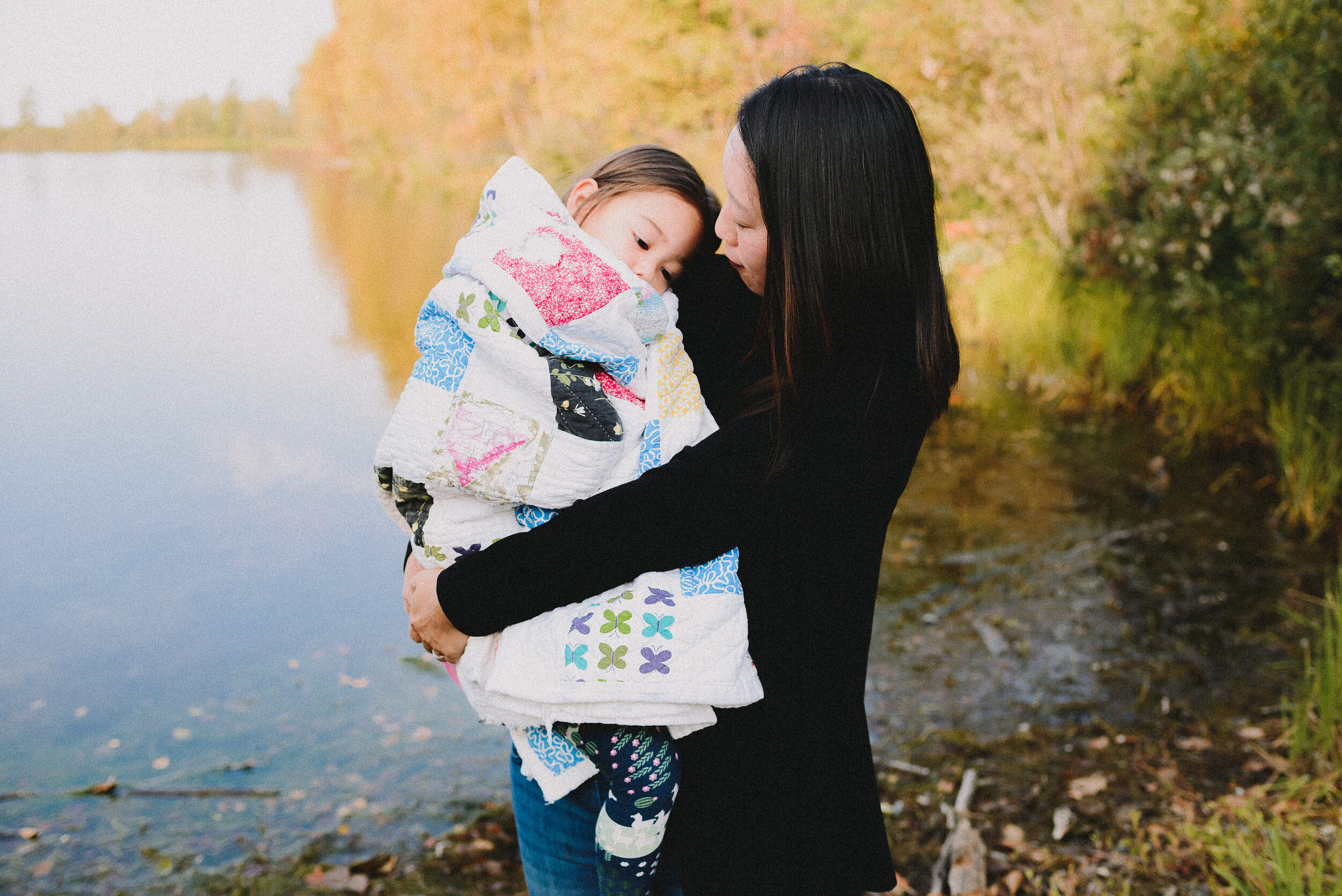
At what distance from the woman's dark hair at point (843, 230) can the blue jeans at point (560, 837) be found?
0.60 m

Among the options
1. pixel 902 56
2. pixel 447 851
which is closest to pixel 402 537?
pixel 447 851

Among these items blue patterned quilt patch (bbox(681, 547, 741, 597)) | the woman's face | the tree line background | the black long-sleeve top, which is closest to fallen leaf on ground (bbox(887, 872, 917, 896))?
the black long-sleeve top

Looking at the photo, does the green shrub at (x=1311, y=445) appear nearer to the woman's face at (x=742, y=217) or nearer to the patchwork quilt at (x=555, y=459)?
the woman's face at (x=742, y=217)

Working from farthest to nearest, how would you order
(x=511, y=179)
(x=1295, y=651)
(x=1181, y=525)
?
1. (x=1181, y=525)
2. (x=1295, y=651)
3. (x=511, y=179)

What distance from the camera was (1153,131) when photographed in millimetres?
6285

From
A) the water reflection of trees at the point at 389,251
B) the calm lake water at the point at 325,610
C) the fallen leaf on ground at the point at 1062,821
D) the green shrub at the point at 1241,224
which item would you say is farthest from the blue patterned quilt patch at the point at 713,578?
the water reflection of trees at the point at 389,251

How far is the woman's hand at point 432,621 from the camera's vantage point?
136 centimetres

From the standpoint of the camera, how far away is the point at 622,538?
1261 mm

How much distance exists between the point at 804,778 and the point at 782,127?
943mm

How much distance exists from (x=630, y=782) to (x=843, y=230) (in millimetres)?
824

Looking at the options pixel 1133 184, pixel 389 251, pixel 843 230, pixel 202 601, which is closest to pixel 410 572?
pixel 843 230

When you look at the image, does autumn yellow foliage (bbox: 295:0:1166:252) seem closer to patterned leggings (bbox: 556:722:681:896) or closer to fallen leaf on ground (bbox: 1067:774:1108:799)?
fallen leaf on ground (bbox: 1067:774:1108:799)

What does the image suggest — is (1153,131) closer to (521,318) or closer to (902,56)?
(902,56)

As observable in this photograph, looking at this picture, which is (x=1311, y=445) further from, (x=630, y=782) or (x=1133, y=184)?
(x=630, y=782)
